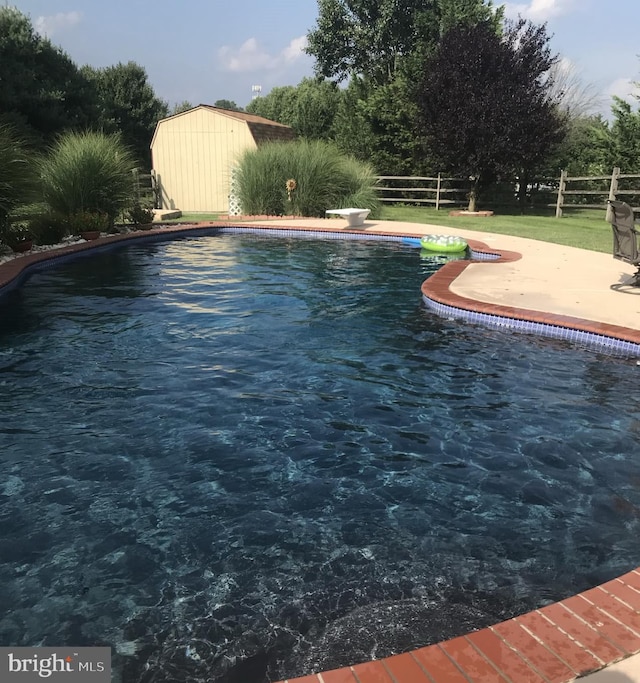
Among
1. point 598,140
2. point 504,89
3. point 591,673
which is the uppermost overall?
point 504,89

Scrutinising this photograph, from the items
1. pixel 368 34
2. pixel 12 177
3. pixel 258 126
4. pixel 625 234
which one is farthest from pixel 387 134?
pixel 625 234

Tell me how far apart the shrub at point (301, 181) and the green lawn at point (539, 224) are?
169cm

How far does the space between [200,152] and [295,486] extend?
65.9ft

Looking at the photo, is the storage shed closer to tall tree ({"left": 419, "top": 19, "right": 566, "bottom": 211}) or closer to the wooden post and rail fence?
the wooden post and rail fence

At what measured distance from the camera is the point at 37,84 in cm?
2200

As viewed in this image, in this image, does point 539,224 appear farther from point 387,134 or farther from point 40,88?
point 40,88

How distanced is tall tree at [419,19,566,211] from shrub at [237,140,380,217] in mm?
3466

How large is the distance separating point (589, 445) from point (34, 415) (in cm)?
439

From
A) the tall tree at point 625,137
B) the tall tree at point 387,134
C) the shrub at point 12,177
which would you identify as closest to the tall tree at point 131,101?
the tall tree at point 387,134

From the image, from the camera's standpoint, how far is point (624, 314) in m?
6.67

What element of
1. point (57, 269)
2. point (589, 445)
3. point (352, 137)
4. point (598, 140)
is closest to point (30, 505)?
point (589, 445)

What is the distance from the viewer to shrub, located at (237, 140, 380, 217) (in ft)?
57.6

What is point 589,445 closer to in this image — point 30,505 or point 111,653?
point 111,653

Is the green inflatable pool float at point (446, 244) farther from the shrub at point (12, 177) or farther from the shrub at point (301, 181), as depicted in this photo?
the shrub at point (12, 177)
